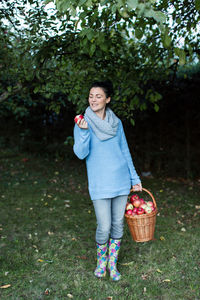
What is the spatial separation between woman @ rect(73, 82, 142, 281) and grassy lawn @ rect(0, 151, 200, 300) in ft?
1.77

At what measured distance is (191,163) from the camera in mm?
7199

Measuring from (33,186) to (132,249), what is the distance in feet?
11.7

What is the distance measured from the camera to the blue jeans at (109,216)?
2834 millimetres

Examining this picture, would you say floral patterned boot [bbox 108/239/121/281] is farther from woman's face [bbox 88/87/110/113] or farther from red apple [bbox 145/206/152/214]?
woman's face [bbox 88/87/110/113]

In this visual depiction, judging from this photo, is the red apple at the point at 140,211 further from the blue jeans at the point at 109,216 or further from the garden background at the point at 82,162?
the garden background at the point at 82,162

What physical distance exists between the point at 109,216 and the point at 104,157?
52cm

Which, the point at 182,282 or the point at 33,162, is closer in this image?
the point at 182,282

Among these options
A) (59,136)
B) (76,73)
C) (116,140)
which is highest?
(76,73)

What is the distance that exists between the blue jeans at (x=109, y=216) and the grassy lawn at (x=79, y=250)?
45 centimetres

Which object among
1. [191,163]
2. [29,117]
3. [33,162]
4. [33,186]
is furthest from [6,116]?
[191,163]

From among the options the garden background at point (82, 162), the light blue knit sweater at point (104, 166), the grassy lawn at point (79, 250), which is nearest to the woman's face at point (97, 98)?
the light blue knit sweater at point (104, 166)

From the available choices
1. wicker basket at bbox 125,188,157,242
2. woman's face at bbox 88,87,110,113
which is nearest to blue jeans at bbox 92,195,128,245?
wicker basket at bbox 125,188,157,242

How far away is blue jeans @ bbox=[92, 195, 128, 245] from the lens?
2.83 metres

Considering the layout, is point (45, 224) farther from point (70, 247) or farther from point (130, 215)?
point (130, 215)
